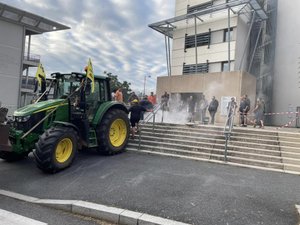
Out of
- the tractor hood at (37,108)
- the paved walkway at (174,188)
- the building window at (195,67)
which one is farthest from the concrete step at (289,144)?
the building window at (195,67)

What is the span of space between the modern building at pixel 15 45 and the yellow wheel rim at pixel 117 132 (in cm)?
2537

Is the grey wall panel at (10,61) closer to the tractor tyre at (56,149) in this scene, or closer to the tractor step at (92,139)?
the tractor step at (92,139)

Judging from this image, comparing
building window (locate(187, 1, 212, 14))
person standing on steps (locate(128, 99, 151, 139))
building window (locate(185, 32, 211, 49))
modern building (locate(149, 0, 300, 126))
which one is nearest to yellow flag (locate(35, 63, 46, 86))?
person standing on steps (locate(128, 99, 151, 139))

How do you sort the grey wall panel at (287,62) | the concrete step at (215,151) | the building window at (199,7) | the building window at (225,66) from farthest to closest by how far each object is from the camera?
1. the building window at (199,7)
2. the building window at (225,66)
3. the grey wall panel at (287,62)
4. the concrete step at (215,151)

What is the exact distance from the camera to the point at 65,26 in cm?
3538

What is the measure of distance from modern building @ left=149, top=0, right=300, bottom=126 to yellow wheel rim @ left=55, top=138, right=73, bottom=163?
41.8ft

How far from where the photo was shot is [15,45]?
33.3m

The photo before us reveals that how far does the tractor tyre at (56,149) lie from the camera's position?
20.1 ft

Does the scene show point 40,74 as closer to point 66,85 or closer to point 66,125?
point 66,85

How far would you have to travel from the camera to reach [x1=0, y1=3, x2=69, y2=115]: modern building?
31.7 m

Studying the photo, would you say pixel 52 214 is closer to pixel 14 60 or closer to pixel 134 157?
pixel 134 157

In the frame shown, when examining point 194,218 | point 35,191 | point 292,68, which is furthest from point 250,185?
point 292,68

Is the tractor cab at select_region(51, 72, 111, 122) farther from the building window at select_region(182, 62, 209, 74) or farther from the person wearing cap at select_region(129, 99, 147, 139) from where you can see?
the building window at select_region(182, 62, 209, 74)

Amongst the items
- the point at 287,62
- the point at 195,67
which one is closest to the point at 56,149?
the point at 195,67
